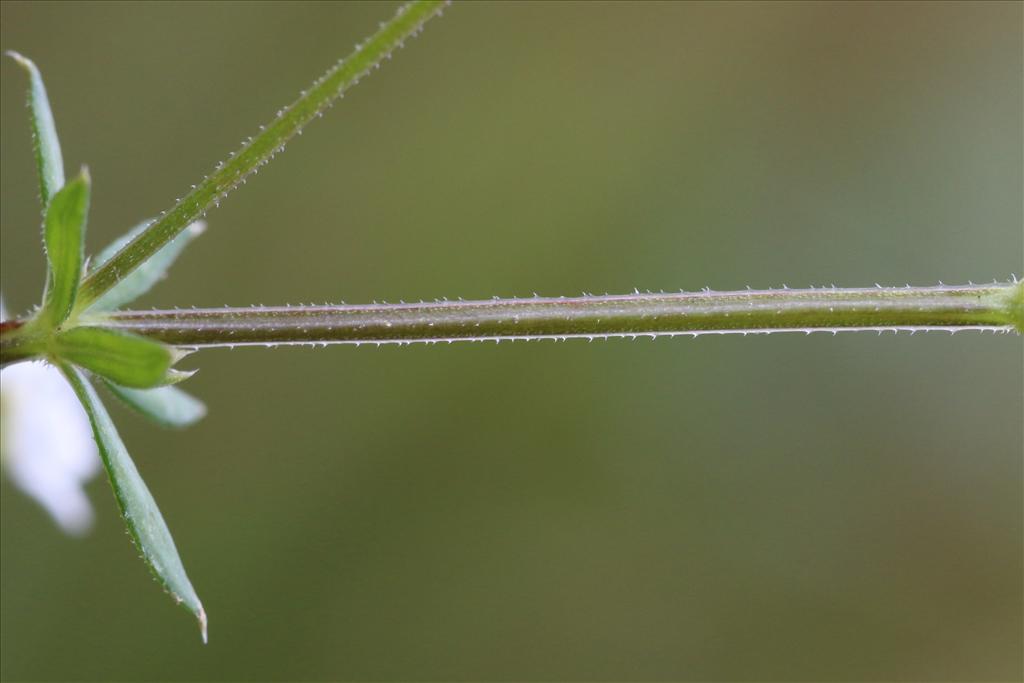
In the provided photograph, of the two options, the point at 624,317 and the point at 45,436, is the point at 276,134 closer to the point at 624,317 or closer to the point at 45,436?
the point at 624,317

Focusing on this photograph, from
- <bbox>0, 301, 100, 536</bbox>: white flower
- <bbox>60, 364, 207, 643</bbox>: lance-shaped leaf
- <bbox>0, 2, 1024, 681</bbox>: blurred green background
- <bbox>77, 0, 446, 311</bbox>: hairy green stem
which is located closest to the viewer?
<bbox>77, 0, 446, 311</bbox>: hairy green stem

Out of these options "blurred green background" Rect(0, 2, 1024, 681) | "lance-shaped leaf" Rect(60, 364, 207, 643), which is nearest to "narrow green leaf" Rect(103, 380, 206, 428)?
"lance-shaped leaf" Rect(60, 364, 207, 643)

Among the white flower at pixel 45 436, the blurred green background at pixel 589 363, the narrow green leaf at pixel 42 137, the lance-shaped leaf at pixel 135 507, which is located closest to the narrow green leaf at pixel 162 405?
the lance-shaped leaf at pixel 135 507

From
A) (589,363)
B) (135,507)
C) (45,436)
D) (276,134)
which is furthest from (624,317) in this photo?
(589,363)

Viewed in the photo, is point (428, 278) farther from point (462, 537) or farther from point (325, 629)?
point (325, 629)

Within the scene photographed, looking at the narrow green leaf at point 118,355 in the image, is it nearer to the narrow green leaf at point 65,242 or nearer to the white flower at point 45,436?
the narrow green leaf at point 65,242

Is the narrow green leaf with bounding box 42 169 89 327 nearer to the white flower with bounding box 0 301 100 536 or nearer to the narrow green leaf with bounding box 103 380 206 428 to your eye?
the narrow green leaf with bounding box 103 380 206 428
